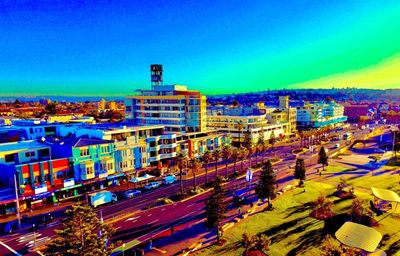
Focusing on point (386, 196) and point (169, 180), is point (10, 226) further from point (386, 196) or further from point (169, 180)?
point (386, 196)

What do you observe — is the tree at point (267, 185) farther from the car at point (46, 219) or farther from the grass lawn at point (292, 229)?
the car at point (46, 219)

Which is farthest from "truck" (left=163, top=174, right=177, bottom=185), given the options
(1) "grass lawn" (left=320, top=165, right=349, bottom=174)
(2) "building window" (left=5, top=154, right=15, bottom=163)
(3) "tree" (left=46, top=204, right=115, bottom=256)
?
(3) "tree" (left=46, top=204, right=115, bottom=256)

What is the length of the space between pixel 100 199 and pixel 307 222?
40742 millimetres

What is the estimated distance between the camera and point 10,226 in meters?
50.9

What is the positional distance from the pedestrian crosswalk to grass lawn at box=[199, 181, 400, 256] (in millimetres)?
25092

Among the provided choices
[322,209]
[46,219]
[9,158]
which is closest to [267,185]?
[322,209]

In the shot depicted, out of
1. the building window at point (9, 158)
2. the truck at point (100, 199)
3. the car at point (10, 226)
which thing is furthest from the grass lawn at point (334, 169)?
the building window at point (9, 158)

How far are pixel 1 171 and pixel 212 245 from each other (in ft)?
163

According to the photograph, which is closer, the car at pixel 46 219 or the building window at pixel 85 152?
the car at pixel 46 219

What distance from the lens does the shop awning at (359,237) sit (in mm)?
38406

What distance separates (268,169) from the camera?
5662 cm

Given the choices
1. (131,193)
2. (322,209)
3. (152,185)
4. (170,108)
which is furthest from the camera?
(170,108)

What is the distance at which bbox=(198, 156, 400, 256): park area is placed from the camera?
1667 inches

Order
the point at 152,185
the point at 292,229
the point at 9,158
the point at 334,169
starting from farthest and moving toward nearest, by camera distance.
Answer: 1. the point at 334,169
2. the point at 152,185
3. the point at 9,158
4. the point at 292,229
